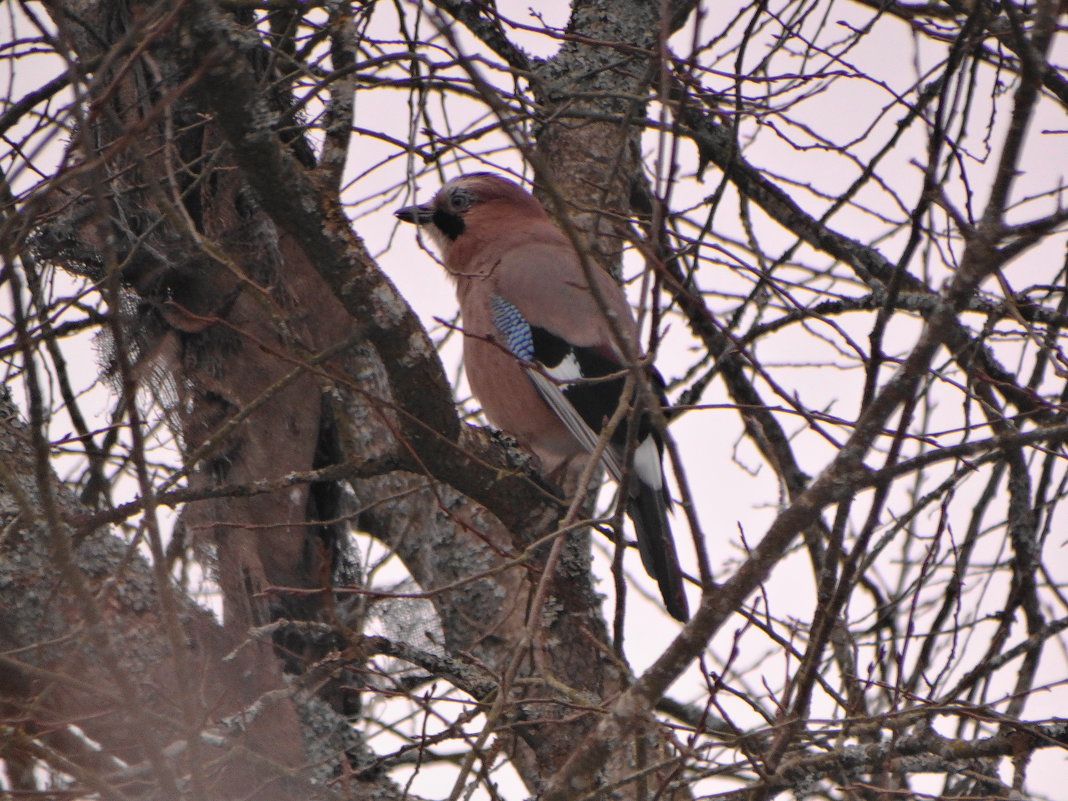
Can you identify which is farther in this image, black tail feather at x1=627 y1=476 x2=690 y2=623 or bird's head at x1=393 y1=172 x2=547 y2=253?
bird's head at x1=393 y1=172 x2=547 y2=253

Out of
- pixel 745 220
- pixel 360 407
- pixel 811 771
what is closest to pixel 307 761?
pixel 360 407

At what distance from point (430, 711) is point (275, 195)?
1237mm

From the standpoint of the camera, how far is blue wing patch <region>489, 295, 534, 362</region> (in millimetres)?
5016

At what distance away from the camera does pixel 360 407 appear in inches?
166

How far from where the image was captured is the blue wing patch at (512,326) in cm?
502

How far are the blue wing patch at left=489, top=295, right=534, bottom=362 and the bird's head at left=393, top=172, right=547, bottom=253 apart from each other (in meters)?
0.66

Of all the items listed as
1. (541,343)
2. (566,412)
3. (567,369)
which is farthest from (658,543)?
(541,343)

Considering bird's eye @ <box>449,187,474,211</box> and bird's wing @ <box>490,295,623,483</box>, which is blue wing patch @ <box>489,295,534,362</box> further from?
bird's eye @ <box>449,187,474,211</box>

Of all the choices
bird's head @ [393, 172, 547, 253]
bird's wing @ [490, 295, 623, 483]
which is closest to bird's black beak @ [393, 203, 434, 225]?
bird's head @ [393, 172, 547, 253]

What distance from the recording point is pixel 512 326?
200 inches

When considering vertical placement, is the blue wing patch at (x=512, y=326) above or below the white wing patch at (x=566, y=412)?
above

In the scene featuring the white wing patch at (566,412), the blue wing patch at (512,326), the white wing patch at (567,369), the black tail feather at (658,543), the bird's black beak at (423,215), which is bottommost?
the black tail feather at (658,543)

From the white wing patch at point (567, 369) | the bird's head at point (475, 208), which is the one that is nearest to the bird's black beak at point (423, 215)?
the bird's head at point (475, 208)

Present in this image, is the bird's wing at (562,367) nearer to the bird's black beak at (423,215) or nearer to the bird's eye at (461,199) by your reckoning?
the bird's black beak at (423,215)
